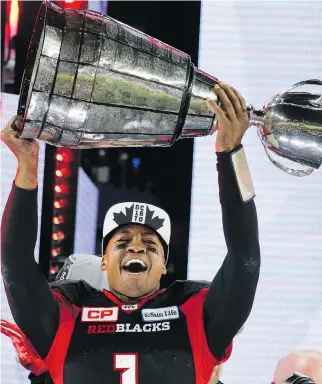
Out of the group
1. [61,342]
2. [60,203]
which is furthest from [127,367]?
[60,203]

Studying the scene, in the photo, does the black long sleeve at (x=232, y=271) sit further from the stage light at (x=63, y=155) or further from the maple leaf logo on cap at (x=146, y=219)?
the stage light at (x=63, y=155)

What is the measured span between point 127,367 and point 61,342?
18 cm

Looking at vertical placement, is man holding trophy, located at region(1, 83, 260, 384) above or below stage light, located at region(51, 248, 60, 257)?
above

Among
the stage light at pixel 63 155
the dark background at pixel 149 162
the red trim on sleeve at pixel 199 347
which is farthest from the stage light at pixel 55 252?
the red trim on sleeve at pixel 199 347

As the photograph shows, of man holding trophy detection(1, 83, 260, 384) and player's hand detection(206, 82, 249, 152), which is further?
man holding trophy detection(1, 83, 260, 384)

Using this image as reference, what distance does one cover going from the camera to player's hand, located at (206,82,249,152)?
→ 1.45m

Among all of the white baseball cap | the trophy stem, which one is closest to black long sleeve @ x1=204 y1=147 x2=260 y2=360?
the trophy stem

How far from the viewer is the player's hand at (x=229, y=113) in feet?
4.77

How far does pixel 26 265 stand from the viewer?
1863 millimetres

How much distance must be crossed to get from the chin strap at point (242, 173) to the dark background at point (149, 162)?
1436mm

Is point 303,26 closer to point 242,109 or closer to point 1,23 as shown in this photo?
point 1,23

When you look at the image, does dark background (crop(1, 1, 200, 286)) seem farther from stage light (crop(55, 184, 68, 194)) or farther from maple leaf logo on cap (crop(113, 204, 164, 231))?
maple leaf logo on cap (crop(113, 204, 164, 231))

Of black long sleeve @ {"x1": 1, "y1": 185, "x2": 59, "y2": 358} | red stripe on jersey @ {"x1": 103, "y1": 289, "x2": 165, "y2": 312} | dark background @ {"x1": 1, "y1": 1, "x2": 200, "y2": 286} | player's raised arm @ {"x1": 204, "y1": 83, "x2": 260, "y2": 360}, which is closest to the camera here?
player's raised arm @ {"x1": 204, "y1": 83, "x2": 260, "y2": 360}

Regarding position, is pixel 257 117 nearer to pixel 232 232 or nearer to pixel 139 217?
pixel 232 232
